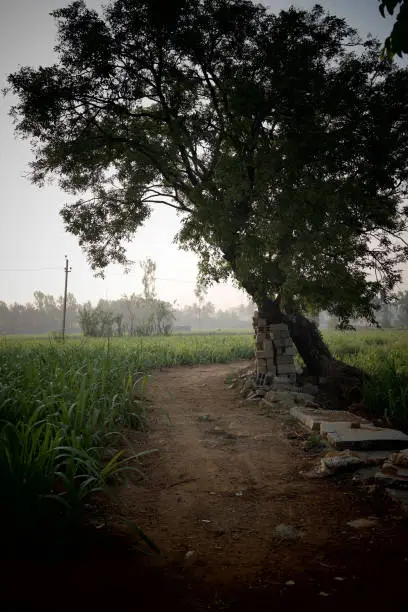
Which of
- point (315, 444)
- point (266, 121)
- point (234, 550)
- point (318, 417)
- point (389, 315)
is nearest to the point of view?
point (234, 550)

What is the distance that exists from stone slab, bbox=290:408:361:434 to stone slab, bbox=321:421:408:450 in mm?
396

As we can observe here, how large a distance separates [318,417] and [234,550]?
11.1ft

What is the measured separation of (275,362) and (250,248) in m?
3.31

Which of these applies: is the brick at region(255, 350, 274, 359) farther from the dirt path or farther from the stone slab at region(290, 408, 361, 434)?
the dirt path

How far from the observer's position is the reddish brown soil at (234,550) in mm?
1790

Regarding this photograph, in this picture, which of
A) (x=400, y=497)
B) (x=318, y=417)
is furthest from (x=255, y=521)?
(x=318, y=417)

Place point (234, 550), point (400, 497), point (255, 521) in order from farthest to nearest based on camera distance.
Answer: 1. point (400, 497)
2. point (255, 521)
3. point (234, 550)

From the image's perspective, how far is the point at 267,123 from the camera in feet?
28.1

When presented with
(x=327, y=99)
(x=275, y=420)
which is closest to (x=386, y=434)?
(x=275, y=420)

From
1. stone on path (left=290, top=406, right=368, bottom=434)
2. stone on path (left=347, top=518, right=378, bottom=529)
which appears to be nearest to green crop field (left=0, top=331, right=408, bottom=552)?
stone on path (left=290, top=406, right=368, bottom=434)

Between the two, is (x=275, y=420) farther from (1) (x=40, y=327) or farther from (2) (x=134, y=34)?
(1) (x=40, y=327)

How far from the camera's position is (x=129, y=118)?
934 cm

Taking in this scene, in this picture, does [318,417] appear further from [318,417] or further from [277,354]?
[277,354]

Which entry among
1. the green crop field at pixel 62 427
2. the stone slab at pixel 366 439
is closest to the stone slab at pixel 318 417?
the stone slab at pixel 366 439
